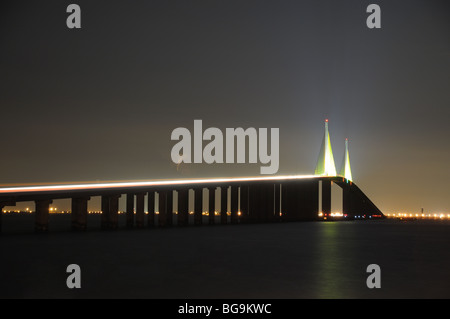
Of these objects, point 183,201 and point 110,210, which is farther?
point 183,201

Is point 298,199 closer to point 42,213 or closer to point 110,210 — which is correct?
point 110,210

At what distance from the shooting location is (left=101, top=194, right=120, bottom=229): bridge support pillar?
82938mm

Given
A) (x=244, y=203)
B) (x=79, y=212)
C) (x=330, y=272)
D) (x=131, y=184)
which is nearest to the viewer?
(x=330, y=272)

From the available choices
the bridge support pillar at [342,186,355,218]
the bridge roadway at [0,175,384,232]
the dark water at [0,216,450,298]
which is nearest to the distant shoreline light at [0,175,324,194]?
the bridge roadway at [0,175,384,232]

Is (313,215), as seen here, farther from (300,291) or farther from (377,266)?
(300,291)

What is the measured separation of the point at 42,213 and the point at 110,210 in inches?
515

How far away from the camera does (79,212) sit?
7794cm

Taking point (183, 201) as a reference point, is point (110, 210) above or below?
above

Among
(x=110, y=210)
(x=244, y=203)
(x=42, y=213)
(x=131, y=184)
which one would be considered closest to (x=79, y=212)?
(x=110, y=210)

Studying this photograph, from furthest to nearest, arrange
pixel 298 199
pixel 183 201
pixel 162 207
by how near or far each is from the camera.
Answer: pixel 298 199 < pixel 183 201 < pixel 162 207

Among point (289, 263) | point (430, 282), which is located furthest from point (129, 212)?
point (430, 282)

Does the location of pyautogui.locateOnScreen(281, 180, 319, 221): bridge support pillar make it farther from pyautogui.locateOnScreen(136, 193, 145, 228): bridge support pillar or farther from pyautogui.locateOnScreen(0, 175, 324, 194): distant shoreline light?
pyautogui.locateOnScreen(136, 193, 145, 228): bridge support pillar

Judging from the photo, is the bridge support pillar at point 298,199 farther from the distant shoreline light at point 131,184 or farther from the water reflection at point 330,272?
the water reflection at point 330,272
